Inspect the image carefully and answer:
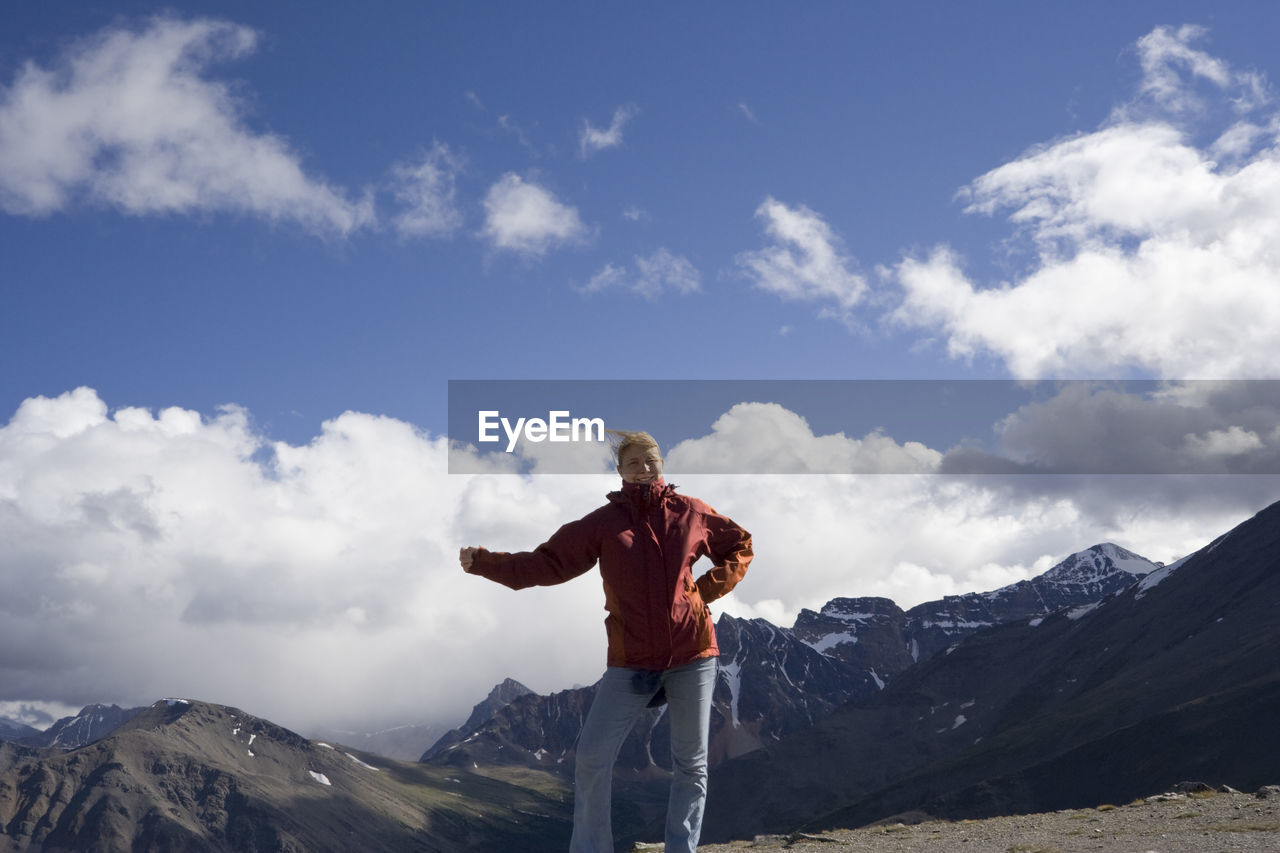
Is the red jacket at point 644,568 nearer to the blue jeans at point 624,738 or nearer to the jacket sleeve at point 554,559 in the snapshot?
the jacket sleeve at point 554,559

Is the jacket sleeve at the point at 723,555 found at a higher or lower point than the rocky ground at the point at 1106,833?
higher

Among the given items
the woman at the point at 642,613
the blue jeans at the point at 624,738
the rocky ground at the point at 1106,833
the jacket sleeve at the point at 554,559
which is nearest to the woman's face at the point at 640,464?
the woman at the point at 642,613

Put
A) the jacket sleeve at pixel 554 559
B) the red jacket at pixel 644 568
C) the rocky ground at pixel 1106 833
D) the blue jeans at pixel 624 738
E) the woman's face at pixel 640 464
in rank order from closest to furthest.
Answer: the blue jeans at pixel 624 738 → the red jacket at pixel 644 568 → the jacket sleeve at pixel 554 559 → the woman's face at pixel 640 464 → the rocky ground at pixel 1106 833

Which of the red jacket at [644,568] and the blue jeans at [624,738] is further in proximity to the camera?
the red jacket at [644,568]

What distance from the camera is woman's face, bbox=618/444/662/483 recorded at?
989cm

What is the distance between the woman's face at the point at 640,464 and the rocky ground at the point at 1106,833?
24.5ft

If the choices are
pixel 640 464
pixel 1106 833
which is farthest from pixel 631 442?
pixel 1106 833

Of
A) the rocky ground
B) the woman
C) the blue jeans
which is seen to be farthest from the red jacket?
the rocky ground

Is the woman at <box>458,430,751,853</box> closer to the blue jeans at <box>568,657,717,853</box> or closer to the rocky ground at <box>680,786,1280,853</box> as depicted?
the blue jeans at <box>568,657,717,853</box>

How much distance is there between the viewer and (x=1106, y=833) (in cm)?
1560

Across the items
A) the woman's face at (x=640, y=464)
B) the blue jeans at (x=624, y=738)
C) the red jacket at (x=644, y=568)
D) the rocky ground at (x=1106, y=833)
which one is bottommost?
the rocky ground at (x=1106, y=833)

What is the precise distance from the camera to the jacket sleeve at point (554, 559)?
9648mm

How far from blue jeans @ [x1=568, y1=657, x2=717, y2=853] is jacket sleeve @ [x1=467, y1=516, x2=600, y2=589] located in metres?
1.00

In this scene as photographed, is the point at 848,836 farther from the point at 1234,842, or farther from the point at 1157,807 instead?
the point at 1234,842
